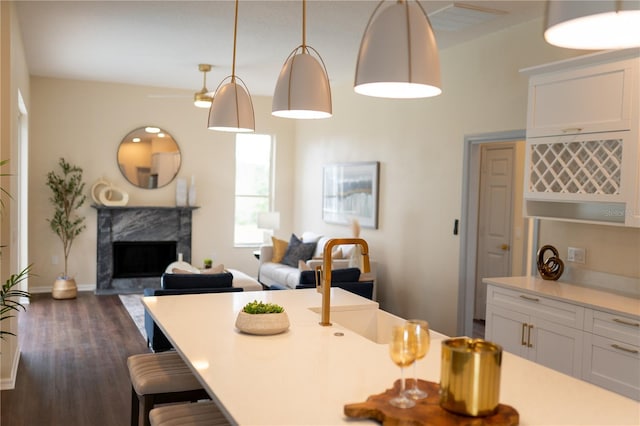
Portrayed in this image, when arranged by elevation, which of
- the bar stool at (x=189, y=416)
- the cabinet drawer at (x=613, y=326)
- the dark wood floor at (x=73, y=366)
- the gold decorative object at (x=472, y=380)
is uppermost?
the gold decorative object at (x=472, y=380)

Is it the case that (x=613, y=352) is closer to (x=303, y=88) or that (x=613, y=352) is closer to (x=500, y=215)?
(x=303, y=88)

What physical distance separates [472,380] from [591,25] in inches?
36.6

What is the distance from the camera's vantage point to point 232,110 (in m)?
3.24

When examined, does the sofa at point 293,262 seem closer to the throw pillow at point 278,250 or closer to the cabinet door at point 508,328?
the throw pillow at point 278,250

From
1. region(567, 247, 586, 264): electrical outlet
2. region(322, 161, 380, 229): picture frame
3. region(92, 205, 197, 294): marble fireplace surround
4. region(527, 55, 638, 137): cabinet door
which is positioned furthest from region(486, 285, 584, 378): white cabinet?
region(92, 205, 197, 294): marble fireplace surround

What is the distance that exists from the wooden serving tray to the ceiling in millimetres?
3584

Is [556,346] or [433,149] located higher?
[433,149]

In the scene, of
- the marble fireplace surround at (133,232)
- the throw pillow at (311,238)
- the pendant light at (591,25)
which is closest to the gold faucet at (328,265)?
the pendant light at (591,25)

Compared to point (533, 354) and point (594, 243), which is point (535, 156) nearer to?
point (594, 243)

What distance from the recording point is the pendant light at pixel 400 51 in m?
1.77

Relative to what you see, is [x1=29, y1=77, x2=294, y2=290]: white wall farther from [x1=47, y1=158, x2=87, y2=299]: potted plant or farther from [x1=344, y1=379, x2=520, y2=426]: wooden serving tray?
[x1=344, y1=379, x2=520, y2=426]: wooden serving tray

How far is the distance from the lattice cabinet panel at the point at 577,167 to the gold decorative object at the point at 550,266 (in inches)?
18.7

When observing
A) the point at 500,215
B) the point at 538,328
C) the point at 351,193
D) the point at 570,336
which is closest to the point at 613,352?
the point at 570,336

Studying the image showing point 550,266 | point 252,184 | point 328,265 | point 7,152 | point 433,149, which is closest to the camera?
point 328,265
